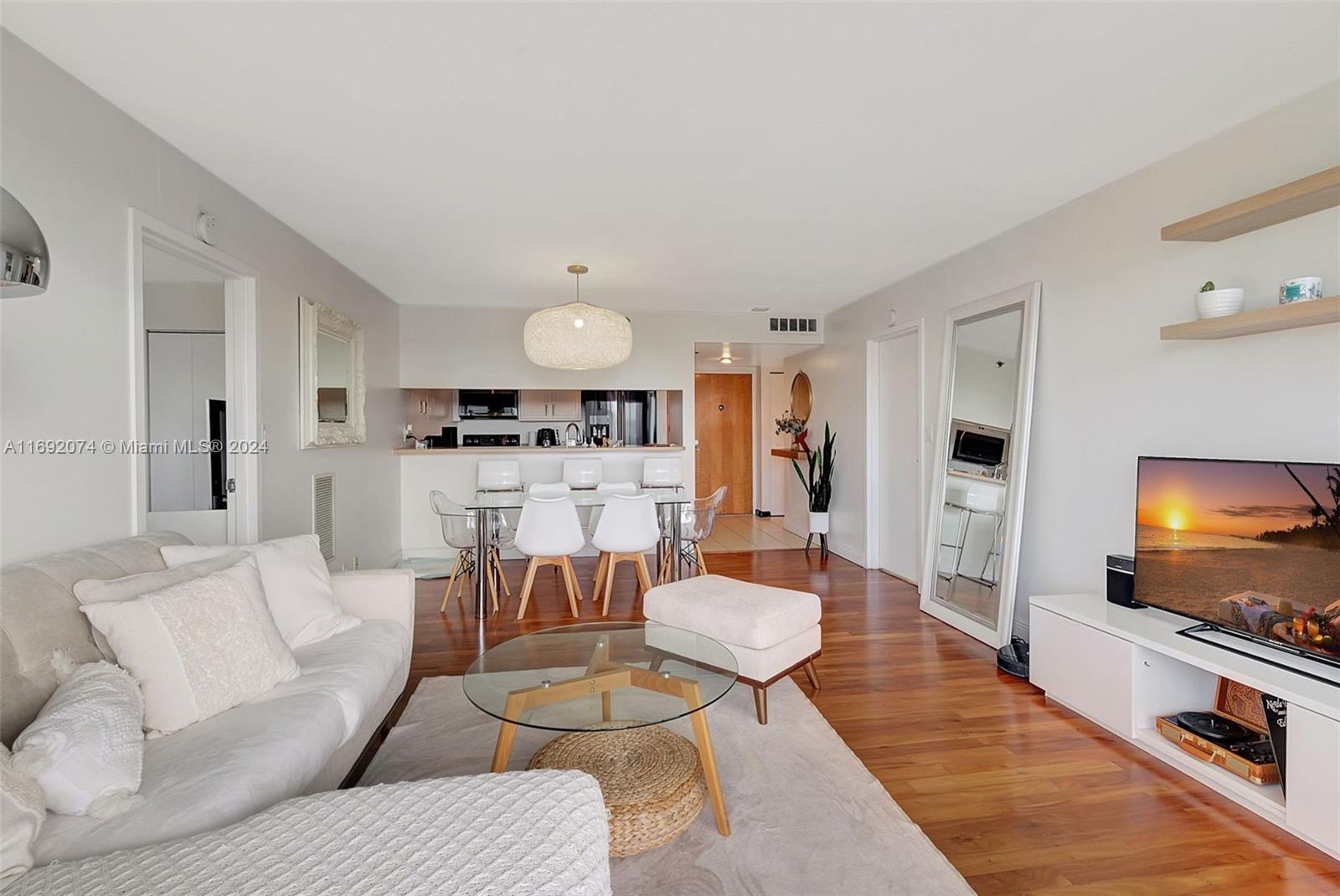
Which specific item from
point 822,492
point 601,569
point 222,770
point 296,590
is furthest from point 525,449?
point 222,770

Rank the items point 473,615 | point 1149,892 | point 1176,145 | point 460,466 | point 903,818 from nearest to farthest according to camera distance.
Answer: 1. point 1149,892
2. point 903,818
3. point 1176,145
4. point 473,615
5. point 460,466

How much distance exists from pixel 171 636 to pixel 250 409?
71.6 inches

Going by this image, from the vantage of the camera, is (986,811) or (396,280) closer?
(986,811)

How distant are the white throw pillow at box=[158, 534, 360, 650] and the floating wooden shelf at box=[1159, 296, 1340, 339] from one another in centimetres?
343

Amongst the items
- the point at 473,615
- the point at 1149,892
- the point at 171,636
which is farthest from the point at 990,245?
the point at 171,636

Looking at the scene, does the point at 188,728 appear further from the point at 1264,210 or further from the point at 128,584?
the point at 1264,210

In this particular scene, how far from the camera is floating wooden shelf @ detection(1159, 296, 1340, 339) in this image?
6.42 ft

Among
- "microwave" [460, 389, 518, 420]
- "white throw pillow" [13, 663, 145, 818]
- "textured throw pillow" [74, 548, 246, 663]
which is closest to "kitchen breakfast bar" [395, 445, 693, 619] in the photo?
"microwave" [460, 389, 518, 420]

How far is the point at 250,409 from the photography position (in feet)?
10.4

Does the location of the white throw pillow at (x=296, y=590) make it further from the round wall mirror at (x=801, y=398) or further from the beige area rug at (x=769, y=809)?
the round wall mirror at (x=801, y=398)

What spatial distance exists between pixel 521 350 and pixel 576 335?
1990mm

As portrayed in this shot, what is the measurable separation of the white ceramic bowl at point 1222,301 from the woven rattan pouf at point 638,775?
2467 millimetres

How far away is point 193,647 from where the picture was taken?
1724mm

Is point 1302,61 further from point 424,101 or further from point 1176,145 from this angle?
point 424,101
